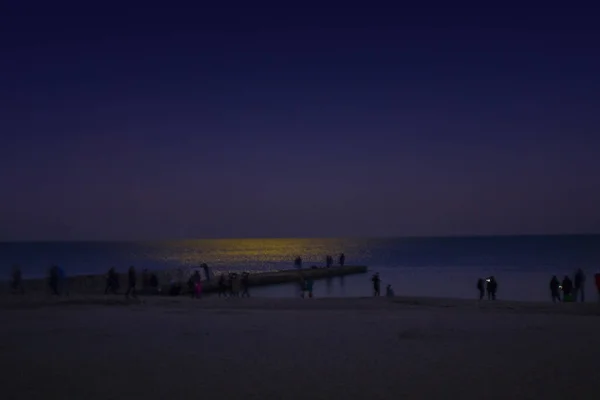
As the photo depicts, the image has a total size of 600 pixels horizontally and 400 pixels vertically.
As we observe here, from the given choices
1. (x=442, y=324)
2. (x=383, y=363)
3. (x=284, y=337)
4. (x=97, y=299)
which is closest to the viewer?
(x=383, y=363)

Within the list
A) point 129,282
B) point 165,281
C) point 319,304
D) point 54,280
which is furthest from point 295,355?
point 165,281

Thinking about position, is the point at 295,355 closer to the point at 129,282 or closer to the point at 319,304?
the point at 319,304

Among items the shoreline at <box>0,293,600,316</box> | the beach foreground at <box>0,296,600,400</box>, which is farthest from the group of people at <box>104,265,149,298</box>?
the beach foreground at <box>0,296,600,400</box>

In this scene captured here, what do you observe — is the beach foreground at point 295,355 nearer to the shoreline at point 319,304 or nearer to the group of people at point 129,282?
the shoreline at point 319,304

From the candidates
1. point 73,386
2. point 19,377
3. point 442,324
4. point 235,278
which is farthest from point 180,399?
point 235,278

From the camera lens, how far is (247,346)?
589 inches

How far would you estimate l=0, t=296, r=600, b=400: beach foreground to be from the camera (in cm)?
1054

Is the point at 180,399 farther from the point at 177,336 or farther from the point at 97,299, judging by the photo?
the point at 97,299

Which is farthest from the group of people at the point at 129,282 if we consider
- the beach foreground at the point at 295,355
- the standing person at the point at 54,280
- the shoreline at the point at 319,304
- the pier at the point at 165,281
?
the beach foreground at the point at 295,355

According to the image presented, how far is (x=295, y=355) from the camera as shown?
1370cm

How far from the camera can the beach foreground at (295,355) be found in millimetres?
10539

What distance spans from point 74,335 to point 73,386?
6.26 metres

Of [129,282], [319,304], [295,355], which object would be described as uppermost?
[129,282]

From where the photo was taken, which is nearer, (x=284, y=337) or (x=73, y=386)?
(x=73, y=386)
